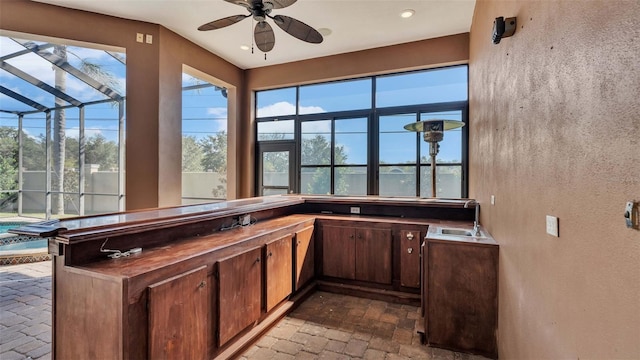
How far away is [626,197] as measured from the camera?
756mm

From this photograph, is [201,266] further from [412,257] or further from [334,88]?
[334,88]

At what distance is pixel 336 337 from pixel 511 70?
Answer: 2480 millimetres

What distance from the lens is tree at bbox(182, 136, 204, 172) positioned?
834cm

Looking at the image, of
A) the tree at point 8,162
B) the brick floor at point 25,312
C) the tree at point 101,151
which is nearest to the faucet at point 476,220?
the brick floor at point 25,312

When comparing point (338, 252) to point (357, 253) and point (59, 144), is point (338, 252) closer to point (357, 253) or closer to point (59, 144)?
point (357, 253)

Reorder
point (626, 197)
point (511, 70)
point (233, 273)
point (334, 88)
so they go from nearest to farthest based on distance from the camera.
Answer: point (626, 197) → point (511, 70) → point (233, 273) → point (334, 88)

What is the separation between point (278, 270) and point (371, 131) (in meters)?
3.61

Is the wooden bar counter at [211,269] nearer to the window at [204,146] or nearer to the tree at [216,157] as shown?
the tree at [216,157]

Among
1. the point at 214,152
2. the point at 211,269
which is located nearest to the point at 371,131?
the point at 211,269

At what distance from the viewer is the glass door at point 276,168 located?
6320mm

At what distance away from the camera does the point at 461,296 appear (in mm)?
2359

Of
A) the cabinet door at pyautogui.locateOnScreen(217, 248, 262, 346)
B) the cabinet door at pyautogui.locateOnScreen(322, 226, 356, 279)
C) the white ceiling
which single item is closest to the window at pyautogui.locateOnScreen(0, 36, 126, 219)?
the white ceiling

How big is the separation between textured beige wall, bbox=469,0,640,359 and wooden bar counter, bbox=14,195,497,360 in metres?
1.10

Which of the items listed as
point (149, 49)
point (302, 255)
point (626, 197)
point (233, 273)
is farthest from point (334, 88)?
point (626, 197)
